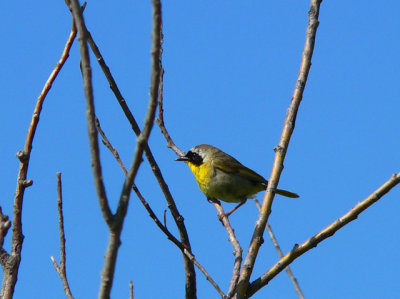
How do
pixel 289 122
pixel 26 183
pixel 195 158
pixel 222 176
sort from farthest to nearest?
pixel 195 158, pixel 222 176, pixel 289 122, pixel 26 183

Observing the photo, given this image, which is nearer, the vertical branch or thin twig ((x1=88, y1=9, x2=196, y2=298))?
the vertical branch

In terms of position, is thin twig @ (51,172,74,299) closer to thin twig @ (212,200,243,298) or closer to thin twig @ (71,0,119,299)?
thin twig @ (212,200,243,298)

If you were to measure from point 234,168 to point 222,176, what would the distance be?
463 mm

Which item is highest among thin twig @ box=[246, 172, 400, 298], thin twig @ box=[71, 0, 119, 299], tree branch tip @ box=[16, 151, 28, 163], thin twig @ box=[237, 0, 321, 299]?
thin twig @ box=[237, 0, 321, 299]

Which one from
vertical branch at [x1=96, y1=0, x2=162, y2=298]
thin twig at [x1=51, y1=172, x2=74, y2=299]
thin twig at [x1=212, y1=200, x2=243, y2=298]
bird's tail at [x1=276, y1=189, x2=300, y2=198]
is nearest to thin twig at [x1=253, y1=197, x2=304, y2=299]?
thin twig at [x1=212, y1=200, x2=243, y2=298]

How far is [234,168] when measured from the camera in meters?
7.92

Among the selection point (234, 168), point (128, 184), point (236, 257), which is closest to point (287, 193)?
point (234, 168)

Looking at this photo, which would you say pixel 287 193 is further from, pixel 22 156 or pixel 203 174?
pixel 22 156

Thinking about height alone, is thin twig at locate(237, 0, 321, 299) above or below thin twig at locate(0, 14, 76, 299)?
above

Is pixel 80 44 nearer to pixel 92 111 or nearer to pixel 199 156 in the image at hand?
pixel 92 111

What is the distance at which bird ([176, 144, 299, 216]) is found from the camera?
7.45 m

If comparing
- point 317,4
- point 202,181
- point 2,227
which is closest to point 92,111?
point 2,227

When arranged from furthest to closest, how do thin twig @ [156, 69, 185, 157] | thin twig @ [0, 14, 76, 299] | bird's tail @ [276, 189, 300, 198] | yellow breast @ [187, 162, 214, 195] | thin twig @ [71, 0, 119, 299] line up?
bird's tail @ [276, 189, 300, 198], yellow breast @ [187, 162, 214, 195], thin twig @ [156, 69, 185, 157], thin twig @ [0, 14, 76, 299], thin twig @ [71, 0, 119, 299]

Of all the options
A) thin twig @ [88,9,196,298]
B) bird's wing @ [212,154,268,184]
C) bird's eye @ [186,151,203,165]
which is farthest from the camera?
bird's wing @ [212,154,268,184]
